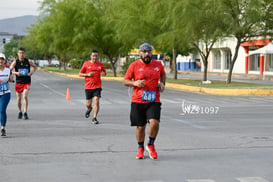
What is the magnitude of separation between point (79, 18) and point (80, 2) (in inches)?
66.9

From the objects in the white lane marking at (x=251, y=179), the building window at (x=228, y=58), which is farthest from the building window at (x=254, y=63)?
the white lane marking at (x=251, y=179)

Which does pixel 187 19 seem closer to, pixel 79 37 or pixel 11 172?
pixel 79 37

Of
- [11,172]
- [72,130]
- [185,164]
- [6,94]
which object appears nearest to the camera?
[11,172]

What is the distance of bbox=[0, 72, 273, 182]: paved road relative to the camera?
682 centimetres

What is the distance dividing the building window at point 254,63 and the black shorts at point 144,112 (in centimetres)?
5138

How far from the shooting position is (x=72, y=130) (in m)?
11.4

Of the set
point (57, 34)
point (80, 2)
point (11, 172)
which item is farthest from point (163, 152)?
point (57, 34)

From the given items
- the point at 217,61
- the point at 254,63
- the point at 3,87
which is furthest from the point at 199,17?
the point at 217,61

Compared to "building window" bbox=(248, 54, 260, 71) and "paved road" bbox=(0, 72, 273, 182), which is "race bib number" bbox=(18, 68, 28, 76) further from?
"building window" bbox=(248, 54, 260, 71)

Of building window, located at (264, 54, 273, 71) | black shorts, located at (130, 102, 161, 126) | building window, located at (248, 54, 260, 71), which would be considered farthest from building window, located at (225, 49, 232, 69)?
black shorts, located at (130, 102, 161, 126)

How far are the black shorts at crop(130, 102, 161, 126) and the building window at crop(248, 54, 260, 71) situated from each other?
5138cm

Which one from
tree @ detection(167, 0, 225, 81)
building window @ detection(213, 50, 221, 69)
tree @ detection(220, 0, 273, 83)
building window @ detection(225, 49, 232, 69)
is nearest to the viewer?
tree @ detection(220, 0, 273, 83)

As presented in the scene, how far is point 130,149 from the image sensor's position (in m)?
8.83

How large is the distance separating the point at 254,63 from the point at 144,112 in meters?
52.7
